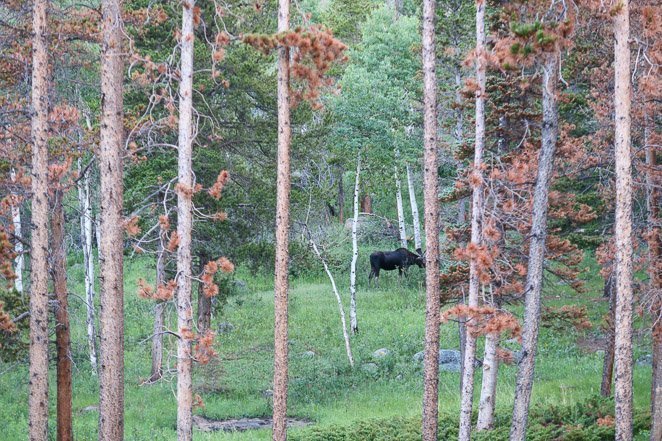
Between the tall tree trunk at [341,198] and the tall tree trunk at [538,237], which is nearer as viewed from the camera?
the tall tree trunk at [538,237]

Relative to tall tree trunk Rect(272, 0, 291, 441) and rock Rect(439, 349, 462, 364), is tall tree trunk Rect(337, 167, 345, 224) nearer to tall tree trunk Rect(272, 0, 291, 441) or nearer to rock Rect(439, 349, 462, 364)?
rock Rect(439, 349, 462, 364)

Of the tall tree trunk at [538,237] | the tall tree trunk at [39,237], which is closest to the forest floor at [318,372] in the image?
the tall tree trunk at [39,237]

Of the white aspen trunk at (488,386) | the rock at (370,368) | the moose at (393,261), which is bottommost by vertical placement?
the rock at (370,368)

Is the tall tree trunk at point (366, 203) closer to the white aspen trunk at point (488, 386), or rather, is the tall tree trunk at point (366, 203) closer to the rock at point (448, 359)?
the rock at point (448, 359)

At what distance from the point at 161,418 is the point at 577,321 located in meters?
10.8

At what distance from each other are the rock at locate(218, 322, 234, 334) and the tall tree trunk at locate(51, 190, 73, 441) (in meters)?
13.9

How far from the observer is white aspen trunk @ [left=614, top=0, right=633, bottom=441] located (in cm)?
1206

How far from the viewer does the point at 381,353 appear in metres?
26.3

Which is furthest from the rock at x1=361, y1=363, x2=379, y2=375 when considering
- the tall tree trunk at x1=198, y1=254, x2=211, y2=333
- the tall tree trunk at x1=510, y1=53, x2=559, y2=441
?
the tall tree trunk at x1=510, y1=53, x2=559, y2=441

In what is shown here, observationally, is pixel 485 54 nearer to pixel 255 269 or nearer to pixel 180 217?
pixel 180 217

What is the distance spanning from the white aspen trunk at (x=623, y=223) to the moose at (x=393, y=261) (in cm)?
2103

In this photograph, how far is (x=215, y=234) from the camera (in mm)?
22625

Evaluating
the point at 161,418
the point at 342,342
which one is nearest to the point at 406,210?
the point at 342,342

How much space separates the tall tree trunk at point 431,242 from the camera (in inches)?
500
